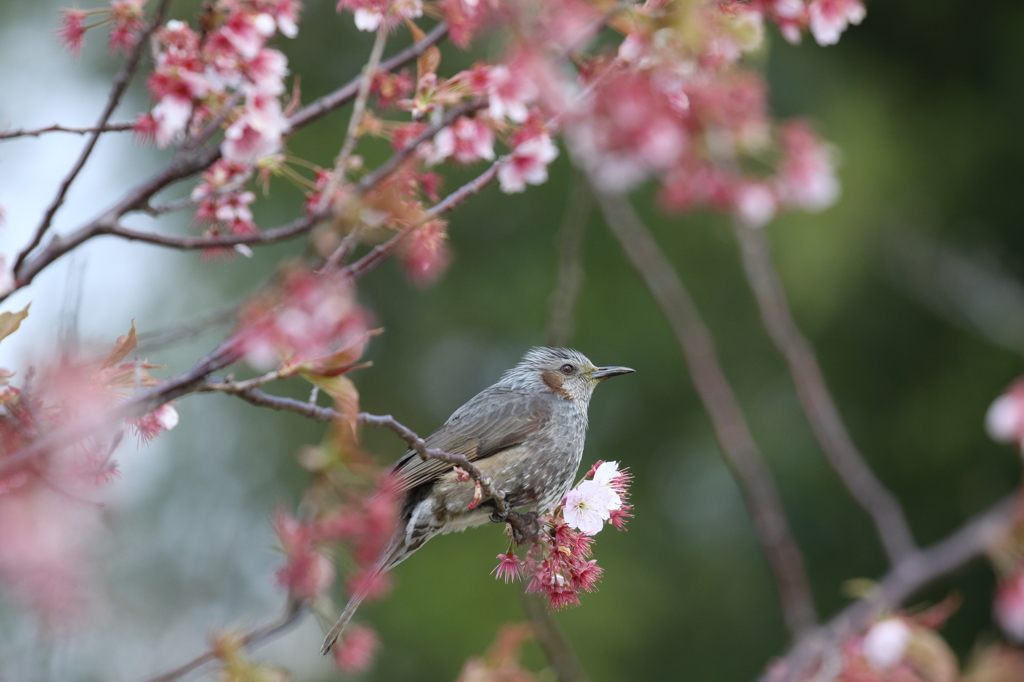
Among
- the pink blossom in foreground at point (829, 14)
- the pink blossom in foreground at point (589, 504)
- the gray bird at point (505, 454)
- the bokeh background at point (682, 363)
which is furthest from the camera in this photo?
the bokeh background at point (682, 363)

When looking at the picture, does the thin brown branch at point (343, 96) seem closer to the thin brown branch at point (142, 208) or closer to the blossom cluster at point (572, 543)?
the thin brown branch at point (142, 208)

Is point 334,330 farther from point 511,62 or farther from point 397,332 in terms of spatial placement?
point 397,332

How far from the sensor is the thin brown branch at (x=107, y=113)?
183cm

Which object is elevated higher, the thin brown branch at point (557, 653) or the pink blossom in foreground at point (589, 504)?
the pink blossom in foreground at point (589, 504)

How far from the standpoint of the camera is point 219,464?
9.27m

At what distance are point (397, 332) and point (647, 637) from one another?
3.58 meters

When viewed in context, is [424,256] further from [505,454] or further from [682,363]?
[682,363]

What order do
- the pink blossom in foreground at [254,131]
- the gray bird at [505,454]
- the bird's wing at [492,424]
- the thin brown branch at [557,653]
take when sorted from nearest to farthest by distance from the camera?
the pink blossom in foreground at [254,131]
the thin brown branch at [557,653]
the gray bird at [505,454]
the bird's wing at [492,424]

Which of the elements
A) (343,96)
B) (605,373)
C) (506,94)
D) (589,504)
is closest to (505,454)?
(605,373)

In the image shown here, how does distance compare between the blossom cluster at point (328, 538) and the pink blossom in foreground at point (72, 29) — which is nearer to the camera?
the blossom cluster at point (328, 538)

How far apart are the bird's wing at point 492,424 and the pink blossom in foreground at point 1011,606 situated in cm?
255

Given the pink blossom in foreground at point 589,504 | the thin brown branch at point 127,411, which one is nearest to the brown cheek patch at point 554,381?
the pink blossom in foreground at point 589,504

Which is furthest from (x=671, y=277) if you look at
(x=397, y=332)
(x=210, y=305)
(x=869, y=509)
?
(x=397, y=332)

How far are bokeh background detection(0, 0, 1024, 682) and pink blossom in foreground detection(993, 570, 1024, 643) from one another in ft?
→ 21.9
